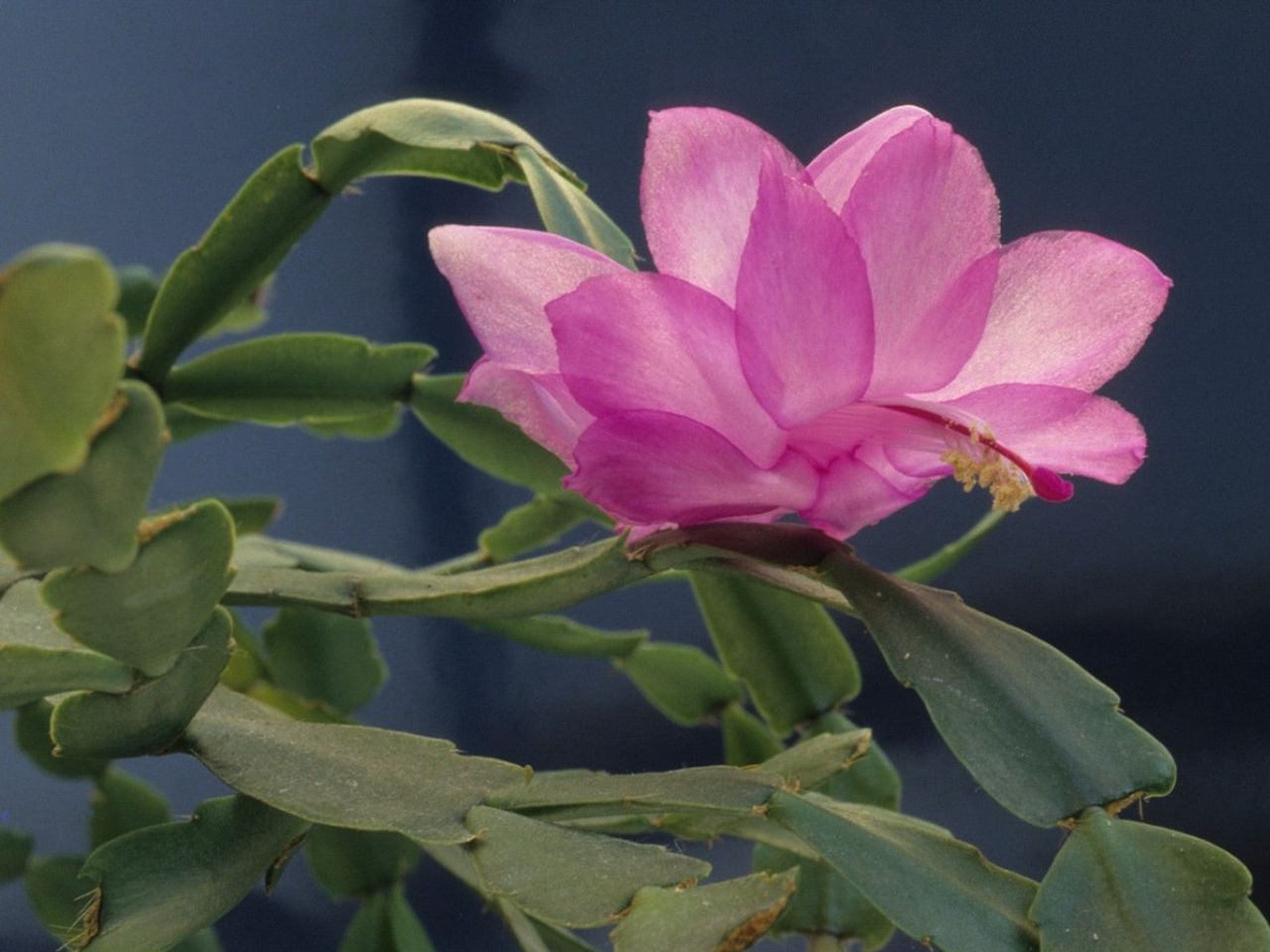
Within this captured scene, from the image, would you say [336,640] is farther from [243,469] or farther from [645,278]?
[243,469]

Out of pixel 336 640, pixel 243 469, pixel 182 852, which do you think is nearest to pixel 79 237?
pixel 243 469

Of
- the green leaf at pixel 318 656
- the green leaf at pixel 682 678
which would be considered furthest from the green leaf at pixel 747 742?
the green leaf at pixel 318 656

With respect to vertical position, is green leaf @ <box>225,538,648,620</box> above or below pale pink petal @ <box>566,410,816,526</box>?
below

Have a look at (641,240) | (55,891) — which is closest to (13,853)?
(55,891)

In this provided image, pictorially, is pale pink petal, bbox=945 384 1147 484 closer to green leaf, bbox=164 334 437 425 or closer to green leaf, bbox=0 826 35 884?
green leaf, bbox=164 334 437 425

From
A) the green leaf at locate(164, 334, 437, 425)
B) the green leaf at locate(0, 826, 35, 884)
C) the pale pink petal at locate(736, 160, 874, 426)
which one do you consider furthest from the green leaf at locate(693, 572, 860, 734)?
the green leaf at locate(0, 826, 35, 884)

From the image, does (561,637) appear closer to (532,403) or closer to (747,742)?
(747,742)

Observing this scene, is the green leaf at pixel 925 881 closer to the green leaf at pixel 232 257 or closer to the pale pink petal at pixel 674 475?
the pale pink petal at pixel 674 475
